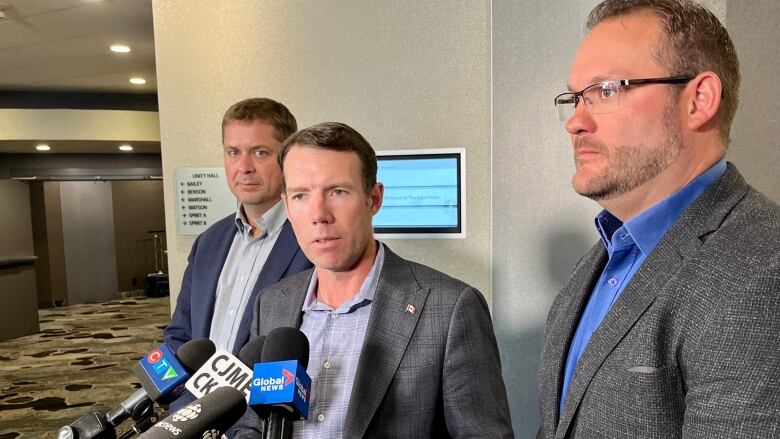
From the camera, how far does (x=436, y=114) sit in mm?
2744

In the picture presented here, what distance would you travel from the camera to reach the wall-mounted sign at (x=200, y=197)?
306 centimetres

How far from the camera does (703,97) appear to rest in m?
0.97

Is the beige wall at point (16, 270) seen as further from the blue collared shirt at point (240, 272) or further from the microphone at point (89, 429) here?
the microphone at point (89, 429)

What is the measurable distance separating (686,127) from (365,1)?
2122mm

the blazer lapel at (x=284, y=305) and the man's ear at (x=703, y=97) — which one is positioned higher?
the man's ear at (x=703, y=97)

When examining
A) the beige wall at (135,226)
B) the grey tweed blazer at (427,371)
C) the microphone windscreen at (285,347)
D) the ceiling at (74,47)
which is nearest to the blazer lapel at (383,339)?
the grey tweed blazer at (427,371)

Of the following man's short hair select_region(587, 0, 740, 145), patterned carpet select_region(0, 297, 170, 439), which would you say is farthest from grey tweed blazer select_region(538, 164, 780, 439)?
patterned carpet select_region(0, 297, 170, 439)

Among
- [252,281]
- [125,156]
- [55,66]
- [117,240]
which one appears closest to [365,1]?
[252,281]

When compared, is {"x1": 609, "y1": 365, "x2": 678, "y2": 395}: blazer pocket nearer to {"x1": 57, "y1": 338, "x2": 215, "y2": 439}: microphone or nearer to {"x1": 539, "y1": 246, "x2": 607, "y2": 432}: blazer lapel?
{"x1": 539, "y1": 246, "x2": 607, "y2": 432}: blazer lapel

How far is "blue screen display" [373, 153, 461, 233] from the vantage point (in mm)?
2732

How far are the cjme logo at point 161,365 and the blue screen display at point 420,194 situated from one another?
176 cm

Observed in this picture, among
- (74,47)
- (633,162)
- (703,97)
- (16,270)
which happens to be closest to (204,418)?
(633,162)

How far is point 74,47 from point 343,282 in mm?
5485

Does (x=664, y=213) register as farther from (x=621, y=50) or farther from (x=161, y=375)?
(x=161, y=375)
